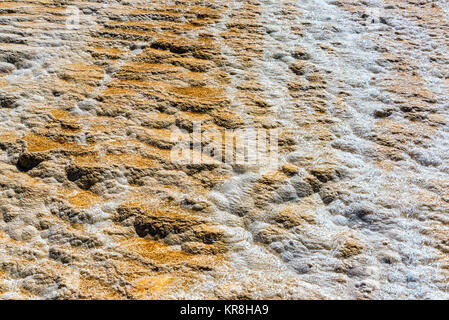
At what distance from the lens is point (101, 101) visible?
2.16 metres

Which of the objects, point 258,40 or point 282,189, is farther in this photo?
point 258,40

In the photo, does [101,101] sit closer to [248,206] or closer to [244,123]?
[244,123]

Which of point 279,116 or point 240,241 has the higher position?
point 279,116

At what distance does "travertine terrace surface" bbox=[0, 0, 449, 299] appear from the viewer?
4.78 feet

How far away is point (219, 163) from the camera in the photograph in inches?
74.2

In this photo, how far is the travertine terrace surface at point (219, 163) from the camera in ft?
4.78

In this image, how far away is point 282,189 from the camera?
1782 millimetres
